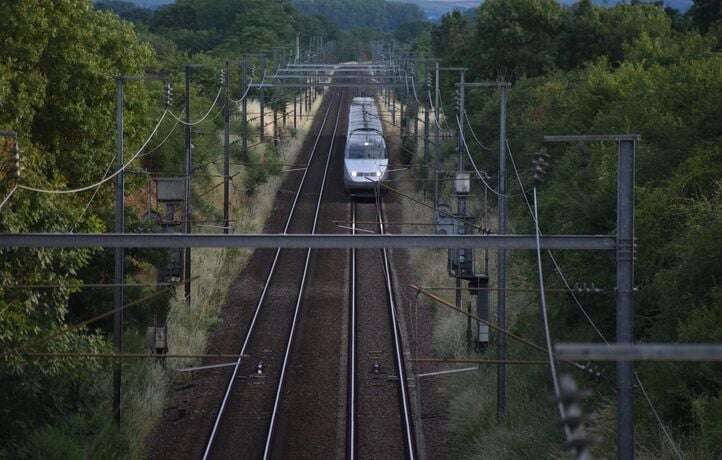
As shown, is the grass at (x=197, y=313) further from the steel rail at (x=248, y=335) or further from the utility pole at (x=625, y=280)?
the utility pole at (x=625, y=280)

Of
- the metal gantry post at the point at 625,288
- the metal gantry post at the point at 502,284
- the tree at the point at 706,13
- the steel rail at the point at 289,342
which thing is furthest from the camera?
the tree at the point at 706,13

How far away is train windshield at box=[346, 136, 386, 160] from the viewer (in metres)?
38.2

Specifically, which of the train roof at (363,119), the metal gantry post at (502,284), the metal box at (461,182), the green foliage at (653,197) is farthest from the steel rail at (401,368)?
the train roof at (363,119)

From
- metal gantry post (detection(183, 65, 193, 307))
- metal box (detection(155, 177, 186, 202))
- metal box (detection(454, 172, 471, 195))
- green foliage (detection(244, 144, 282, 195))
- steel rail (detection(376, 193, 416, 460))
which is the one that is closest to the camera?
steel rail (detection(376, 193, 416, 460))

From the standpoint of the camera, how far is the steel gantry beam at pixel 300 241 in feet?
33.1

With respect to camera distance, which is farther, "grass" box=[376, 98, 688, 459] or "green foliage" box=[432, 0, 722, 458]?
"grass" box=[376, 98, 688, 459]

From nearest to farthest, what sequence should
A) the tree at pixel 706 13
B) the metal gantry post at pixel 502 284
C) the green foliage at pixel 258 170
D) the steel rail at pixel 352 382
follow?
1. the metal gantry post at pixel 502 284
2. the steel rail at pixel 352 382
3. the green foliage at pixel 258 170
4. the tree at pixel 706 13

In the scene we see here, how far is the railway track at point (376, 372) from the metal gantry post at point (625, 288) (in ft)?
22.1

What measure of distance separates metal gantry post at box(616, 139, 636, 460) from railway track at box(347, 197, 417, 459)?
6.74 meters

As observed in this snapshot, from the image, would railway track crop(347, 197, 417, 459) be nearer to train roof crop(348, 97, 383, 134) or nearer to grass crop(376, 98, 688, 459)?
grass crop(376, 98, 688, 459)

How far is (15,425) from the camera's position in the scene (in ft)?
46.4

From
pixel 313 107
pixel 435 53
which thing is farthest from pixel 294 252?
pixel 435 53

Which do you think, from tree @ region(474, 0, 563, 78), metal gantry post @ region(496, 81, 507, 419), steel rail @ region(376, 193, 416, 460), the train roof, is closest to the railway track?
steel rail @ region(376, 193, 416, 460)

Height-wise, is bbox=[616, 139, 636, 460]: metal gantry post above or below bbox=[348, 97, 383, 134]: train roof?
below
